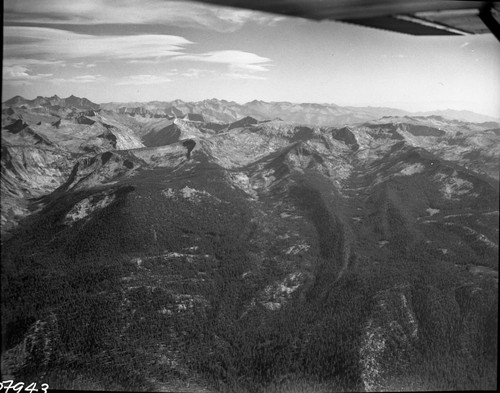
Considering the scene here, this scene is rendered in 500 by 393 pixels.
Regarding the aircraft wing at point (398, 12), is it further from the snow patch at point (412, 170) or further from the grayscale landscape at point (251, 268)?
the snow patch at point (412, 170)

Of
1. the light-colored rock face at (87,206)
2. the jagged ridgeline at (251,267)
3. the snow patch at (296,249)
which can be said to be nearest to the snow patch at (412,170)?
the jagged ridgeline at (251,267)

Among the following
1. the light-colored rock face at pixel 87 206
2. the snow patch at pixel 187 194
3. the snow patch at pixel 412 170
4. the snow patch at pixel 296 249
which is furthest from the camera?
the snow patch at pixel 412 170

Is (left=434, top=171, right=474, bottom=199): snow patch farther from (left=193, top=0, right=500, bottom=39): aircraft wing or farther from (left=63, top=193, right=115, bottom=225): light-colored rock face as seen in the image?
(left=193, top=0, right=500, bottom=39): aircraft wing

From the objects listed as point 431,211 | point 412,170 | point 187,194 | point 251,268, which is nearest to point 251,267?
point 251,268

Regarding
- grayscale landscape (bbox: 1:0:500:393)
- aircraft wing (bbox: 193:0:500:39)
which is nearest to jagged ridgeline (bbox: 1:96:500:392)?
grayscale landscape (bbox: 1:0:500:393)

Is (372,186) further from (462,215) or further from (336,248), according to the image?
(336,248)

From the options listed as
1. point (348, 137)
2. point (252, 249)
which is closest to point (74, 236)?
point (252, 249)
